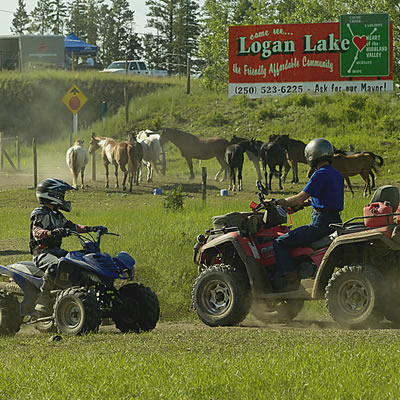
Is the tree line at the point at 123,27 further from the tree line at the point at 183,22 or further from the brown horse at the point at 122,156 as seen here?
the brown horse at the point at 122,156

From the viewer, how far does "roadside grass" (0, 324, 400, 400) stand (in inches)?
277

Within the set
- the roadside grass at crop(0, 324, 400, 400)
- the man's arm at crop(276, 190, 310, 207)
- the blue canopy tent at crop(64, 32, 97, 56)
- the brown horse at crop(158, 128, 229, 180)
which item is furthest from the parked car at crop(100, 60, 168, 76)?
the roadside grass at crop(0, 324, 400, 400)

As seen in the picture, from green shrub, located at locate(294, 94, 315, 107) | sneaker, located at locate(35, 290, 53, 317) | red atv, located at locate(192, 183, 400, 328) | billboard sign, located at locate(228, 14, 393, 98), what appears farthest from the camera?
green shrub, located at locate(294, 94, 315, 107)

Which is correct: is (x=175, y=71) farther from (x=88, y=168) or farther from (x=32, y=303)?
(x=32, y=303)

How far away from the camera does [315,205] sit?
11.1 meters

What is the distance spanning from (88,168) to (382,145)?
1426cm

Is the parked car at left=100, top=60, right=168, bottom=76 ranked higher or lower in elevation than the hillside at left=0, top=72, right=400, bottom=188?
higher

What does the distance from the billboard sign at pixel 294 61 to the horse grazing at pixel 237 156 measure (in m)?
9.71

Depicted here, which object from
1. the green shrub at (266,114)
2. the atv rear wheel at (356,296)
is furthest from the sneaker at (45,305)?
the green shrub at (266,114)

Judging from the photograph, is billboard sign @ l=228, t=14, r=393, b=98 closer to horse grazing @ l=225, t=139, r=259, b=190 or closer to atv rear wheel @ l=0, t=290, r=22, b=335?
horse grazing @ l=225, t=139, r=259, b=190

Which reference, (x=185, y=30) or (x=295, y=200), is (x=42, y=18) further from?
(x=295, y=200)

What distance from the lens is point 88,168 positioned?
46.6 m

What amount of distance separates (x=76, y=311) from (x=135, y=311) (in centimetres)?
75

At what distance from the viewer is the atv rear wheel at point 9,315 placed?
1149 centimetres
